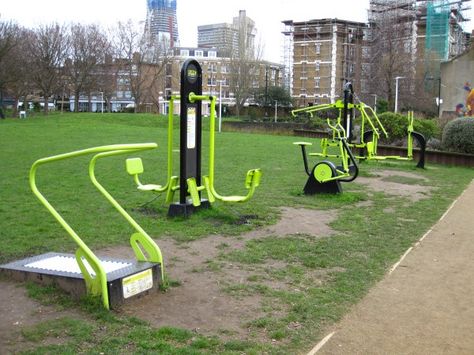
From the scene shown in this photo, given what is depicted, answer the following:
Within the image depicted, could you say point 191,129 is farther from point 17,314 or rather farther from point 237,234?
point 17,314

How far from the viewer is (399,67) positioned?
5453 cm

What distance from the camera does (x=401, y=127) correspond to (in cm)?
2358

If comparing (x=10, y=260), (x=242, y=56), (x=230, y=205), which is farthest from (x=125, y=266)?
(x=242, y=56)

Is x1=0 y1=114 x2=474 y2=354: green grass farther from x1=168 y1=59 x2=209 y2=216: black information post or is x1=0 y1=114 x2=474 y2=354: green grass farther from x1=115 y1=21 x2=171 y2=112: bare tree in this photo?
x1=115 y1=21 x2=171 y2=112: bare tree

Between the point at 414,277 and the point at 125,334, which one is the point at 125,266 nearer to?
the point at 125,334

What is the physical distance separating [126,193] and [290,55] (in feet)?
259

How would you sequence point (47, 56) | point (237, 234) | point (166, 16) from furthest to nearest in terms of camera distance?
point (166, 16)
point (47, 56)
point (237, 234)

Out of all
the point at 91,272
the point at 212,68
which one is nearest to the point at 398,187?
the point at 91,272

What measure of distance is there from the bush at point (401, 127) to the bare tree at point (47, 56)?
39.4 meters

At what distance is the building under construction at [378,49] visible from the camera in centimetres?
5669

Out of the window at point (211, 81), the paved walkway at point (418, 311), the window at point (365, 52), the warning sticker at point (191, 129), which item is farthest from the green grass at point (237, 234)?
the window at point (211, 81)

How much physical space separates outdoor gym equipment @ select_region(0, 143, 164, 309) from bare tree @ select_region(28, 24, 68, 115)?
51969 mm

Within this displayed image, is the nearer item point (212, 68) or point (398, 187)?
point (398, 187)

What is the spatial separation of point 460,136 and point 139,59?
5345 cm
